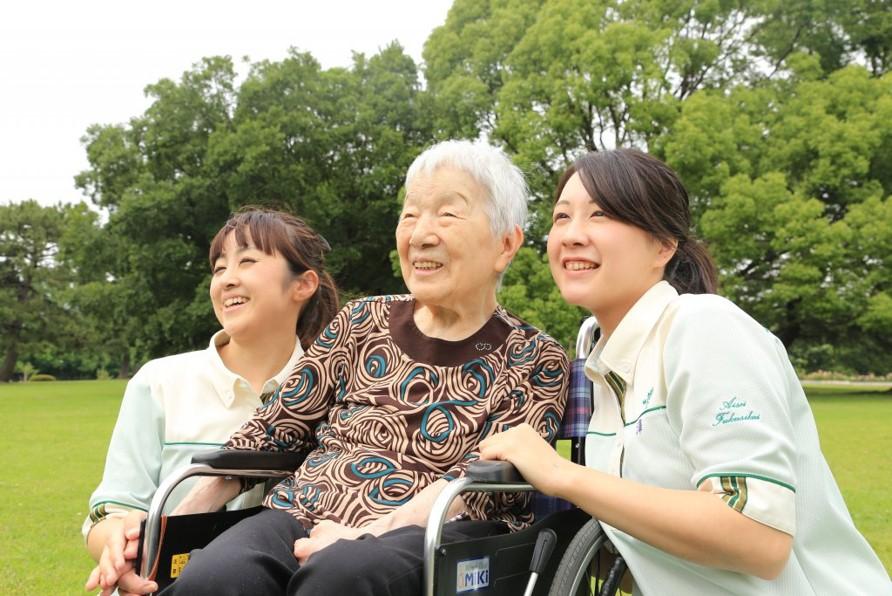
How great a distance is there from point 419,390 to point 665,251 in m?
0.74

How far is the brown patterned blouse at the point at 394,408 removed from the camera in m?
2.23

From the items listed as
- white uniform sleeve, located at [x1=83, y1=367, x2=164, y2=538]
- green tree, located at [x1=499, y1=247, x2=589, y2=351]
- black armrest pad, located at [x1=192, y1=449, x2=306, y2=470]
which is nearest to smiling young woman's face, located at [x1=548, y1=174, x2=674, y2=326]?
black armrest pad, located at [x1=192, y1=449, x2=306, y2=470]

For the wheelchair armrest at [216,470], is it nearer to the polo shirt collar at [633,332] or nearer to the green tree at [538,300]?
the polo shirt collar at [633,332]

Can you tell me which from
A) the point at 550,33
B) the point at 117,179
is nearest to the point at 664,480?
the point at 550,33

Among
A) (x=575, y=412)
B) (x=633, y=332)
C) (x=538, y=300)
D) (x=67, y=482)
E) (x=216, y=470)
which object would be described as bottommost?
(x=67, y=482)

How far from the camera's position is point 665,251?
2.11 m

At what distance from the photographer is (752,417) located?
65.2 inches

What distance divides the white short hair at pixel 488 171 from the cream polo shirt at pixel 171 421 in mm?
838

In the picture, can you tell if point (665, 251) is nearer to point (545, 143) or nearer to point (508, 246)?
point (508, 246)

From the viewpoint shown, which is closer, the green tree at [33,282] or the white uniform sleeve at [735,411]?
the white uniform sleeve at [735,411]

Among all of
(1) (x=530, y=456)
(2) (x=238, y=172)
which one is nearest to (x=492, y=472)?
(1) (x=530, y=456)

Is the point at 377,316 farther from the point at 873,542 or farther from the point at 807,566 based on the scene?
the point at 873,542

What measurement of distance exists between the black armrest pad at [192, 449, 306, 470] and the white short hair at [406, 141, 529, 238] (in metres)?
0.84

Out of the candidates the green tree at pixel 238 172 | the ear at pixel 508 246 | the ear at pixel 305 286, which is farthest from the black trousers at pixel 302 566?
the green tree at pixel 238 172
